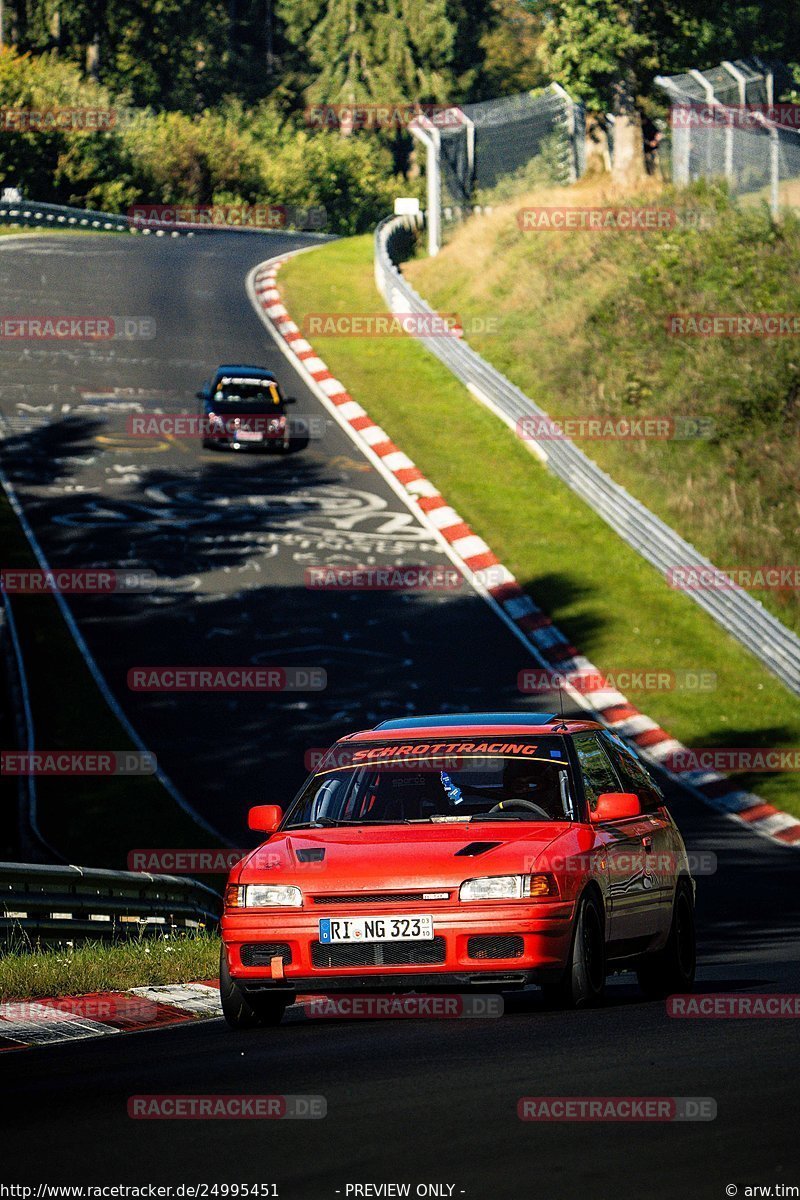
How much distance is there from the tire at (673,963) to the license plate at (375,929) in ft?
5.84

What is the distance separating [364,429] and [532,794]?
25.8 m

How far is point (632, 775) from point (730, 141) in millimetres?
30776

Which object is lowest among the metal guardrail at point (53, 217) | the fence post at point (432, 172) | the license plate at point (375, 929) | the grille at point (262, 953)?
the grille at point (262, 953)

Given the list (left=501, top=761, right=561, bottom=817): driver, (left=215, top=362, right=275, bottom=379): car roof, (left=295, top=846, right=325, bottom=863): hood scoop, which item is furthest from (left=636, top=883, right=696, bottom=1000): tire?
(left=215, top=362, right=275, bottom=379): car roof

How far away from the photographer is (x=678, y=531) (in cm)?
2997

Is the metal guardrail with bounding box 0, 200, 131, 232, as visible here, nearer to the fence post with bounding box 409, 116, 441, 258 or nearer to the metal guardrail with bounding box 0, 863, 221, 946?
the fence post with bounding box 409, 116, 441, 258

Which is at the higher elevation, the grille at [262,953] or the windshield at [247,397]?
the grille at [262,953]

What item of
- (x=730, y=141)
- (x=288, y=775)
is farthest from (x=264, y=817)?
(x=730, y=141)

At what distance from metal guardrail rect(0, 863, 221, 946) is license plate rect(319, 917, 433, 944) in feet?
11.6

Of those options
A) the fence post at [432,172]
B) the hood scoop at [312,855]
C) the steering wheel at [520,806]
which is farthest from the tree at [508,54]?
the hood scoop at [312,855]

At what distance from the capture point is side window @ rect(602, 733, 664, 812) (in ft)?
34.7

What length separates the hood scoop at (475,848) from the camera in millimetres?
8914

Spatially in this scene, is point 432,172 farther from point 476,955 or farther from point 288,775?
point 476,955

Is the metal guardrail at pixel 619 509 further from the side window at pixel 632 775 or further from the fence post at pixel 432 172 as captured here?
the side window at pixel 632 775
